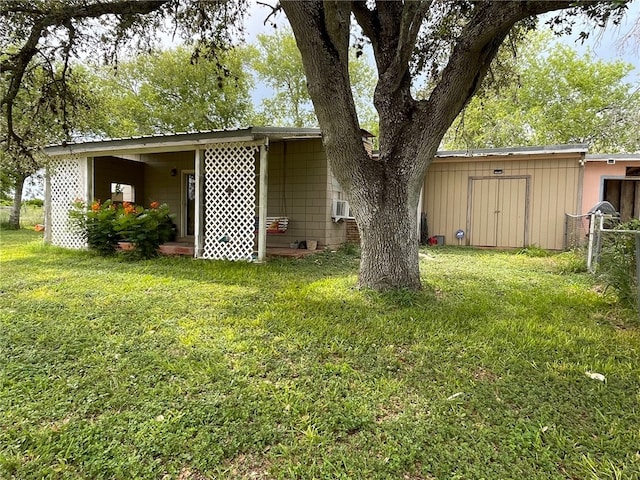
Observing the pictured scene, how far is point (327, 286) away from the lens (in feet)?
15.4

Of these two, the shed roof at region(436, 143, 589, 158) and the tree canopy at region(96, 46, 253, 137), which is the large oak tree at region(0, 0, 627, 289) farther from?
the tree canopy at region(96, 46, 253, 137)

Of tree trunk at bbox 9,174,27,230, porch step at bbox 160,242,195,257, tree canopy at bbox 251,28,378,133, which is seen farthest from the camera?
tree canopy at bbox 251,28,378,133

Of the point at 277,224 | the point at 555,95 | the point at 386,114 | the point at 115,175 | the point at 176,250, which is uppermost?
the point at 555,95

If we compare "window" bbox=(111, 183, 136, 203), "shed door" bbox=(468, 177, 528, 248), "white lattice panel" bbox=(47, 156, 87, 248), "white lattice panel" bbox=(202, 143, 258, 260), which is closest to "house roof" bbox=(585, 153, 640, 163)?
"shed door" bbox=(468, 177, 528, 248)

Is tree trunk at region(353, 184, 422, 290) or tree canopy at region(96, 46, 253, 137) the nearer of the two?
tree trunk at region(353, 184, 422, 290)

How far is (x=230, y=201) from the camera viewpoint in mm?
6902

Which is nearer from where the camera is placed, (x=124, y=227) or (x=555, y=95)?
(x=124, y=227)

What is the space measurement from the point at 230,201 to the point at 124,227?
2.01 metres

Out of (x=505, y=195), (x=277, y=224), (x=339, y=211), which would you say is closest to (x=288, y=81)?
(x=339, y=211)

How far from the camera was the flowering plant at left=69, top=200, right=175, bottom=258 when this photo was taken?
22.5ft

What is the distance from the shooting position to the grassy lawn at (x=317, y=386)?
1.64m

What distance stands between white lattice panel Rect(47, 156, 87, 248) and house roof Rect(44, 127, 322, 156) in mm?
373

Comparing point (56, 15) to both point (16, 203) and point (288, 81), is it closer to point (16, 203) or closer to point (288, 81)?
point (16, 203)

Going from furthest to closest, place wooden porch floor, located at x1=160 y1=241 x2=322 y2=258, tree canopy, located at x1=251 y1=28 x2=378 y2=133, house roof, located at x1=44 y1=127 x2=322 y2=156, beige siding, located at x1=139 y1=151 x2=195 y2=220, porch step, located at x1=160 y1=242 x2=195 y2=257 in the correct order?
tree canopy, located at x1=251 y1=28 x2=378 y2=133
beige siding, located at x1=139 y1=151 x2=195 y2=220
porch step, located at x1=160 y1=242 x2=195 y2=257
wooden porch floor, located at x1=160 y1=241 x2=322 y2=258
house roof, located at x1=44 y1=127 x2=322 y2=156
